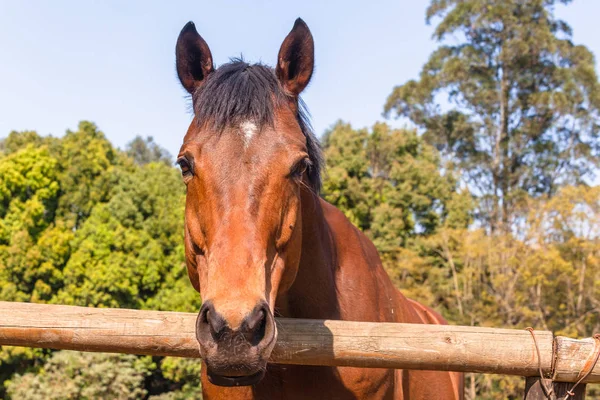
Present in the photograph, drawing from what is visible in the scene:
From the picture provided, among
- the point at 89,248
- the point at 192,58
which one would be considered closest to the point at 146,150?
the point at 89,248

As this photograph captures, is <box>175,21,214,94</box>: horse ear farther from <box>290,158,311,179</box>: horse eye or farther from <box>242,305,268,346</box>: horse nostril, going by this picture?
<box>242,305,268,346</box>: horse nostril

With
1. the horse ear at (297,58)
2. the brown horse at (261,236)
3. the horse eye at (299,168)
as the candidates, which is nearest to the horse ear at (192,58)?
the brown horse at (261,236)

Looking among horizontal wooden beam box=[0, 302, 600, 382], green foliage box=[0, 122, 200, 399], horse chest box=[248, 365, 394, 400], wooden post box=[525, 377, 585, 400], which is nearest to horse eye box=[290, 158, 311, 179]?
horizontal wooden beam box=[0, 302, 600, 382]

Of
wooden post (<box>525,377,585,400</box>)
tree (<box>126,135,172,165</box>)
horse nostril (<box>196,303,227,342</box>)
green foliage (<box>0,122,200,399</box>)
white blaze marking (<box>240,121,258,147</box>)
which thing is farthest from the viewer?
tree (<box>126,135,172,165</box>)

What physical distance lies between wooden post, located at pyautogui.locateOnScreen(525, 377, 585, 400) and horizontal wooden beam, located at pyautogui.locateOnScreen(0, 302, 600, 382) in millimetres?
56

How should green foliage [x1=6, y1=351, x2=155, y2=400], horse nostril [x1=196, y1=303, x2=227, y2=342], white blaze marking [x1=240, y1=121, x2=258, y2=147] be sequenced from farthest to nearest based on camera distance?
1. green foliage [x1=6, y1=351, x2=155, y2=400]
2. white blaze marking [x1=240, y1=121, x2=258, y2=147]
3. horse nostril [x1=196, y1=303, x2=227, y2=342]

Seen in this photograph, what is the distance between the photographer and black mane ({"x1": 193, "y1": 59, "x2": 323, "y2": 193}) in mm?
2697

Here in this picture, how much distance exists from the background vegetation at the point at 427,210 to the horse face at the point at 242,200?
745 inches

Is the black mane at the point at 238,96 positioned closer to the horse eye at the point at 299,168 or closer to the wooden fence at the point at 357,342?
the horse eye at the point at 299,168

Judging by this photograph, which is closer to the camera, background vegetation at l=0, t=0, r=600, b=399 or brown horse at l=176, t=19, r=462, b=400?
brown horse at l=176, t=19, r=462, b=400

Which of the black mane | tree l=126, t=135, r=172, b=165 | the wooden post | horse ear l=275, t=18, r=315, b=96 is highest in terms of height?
tree l=126, t=135, r=172, b=165

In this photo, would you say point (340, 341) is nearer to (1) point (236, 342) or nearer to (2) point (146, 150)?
(1) point (236, 342)

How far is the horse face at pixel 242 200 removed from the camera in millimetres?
2205

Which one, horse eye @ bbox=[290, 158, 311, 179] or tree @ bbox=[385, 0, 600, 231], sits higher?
tree @ bbox=[385, 0, 600, 231]
